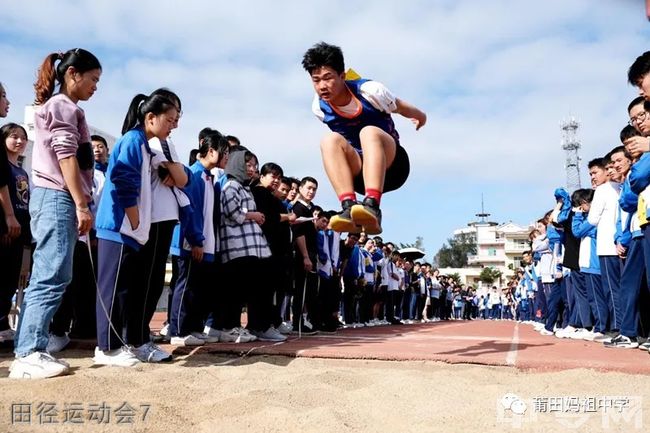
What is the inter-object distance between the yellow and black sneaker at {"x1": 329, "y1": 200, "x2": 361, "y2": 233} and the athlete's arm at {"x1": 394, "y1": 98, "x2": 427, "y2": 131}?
0.82m

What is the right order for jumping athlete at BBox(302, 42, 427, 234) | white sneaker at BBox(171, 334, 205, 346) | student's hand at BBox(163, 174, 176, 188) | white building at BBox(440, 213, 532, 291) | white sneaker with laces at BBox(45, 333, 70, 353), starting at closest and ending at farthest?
jumping athlete at BBox(302, 42, 427, 234), student's hand at BBox(163, 174, 176, 188), white sneaker with laces at BBox(45, 333, 70, 353), white sneaker at BBox(171, 334, 205, 346), white building at BBox(440, 213, 532, 291)

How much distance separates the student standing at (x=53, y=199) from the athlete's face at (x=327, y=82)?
148cm

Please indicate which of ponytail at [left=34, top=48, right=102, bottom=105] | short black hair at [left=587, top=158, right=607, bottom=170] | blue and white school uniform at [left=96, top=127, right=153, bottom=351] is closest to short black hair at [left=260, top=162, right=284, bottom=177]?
blue and white school uniform at [left=96, top=127, right=153, bottom=351]

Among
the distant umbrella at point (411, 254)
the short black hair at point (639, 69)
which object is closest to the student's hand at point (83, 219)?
the short black hair at point (639, 69)

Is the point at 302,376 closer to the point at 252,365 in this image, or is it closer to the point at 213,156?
the point at 252,365

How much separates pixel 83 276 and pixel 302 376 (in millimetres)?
2798

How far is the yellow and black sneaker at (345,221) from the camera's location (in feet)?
12.2

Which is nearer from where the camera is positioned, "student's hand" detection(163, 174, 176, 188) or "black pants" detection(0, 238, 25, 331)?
"student's hand" detection(163, 174, 176, 188)

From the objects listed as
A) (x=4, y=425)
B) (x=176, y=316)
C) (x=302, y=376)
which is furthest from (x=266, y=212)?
(x=4, y=425)

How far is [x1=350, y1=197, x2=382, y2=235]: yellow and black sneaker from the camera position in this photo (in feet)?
11.7

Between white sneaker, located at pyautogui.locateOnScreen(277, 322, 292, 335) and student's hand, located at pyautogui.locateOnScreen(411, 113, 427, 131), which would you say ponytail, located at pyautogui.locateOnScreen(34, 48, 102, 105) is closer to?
student's hand, located at pyautogui.locateOnScreen(411, 113, 427, 131)

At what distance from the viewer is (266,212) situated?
6.10 metres

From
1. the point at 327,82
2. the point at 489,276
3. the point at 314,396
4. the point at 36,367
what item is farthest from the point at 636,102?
the point at 489,276

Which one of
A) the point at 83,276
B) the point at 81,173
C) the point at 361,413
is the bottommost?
the point at 361,413
